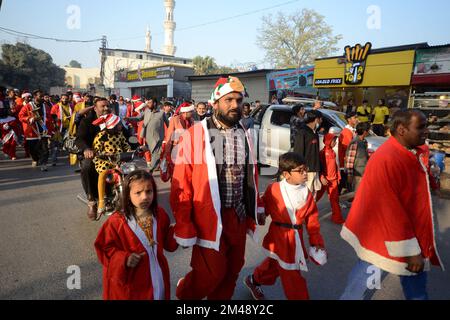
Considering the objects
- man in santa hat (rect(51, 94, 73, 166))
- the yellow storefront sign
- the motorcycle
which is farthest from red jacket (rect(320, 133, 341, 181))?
the yellow storefront sign

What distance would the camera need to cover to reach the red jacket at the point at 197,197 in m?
2.31

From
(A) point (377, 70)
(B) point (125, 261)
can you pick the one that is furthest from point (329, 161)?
(A) point (377, 70)

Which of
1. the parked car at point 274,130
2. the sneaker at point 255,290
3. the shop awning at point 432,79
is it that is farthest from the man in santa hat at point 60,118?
the shop awning at point 432,79

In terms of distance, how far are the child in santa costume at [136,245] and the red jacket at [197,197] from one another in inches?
6.3

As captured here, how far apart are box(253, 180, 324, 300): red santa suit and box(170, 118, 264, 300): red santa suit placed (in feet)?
1.34

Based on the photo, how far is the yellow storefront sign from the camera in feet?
45.7

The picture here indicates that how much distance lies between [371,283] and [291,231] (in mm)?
722

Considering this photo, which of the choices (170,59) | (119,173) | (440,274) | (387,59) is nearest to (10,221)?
(119,173)

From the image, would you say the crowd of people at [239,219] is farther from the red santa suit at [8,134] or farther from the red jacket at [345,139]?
the red santa suit at [8,134]

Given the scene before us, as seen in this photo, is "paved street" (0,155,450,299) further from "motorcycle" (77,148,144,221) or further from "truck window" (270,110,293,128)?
"truck window" (270,110,293,128)

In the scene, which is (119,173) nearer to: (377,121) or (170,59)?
(377,121)
